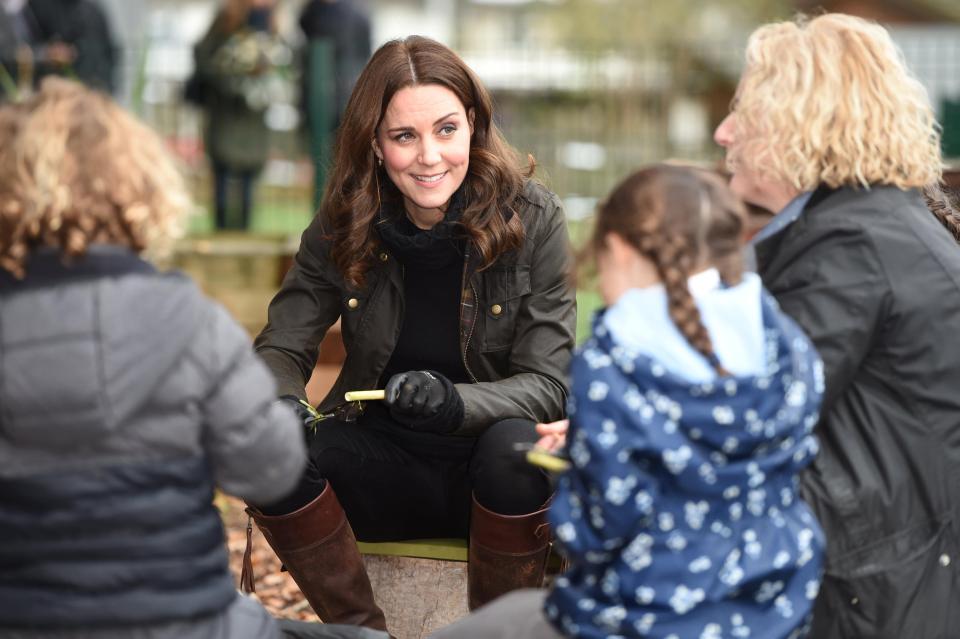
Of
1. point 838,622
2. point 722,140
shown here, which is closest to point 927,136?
point 722,140

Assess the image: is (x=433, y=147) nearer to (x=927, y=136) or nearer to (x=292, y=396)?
(x=292, y=396)

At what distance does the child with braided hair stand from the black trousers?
92 centimetres

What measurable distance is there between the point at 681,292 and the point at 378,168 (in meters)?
1.50

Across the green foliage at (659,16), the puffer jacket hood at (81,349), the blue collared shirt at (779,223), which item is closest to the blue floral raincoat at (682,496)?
the blue collared shirt at (779,223)

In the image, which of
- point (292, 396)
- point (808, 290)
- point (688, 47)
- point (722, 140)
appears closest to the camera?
point (808, 290)

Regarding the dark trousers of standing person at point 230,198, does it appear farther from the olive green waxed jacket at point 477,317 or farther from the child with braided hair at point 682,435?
the child with braided hair at point 682,435

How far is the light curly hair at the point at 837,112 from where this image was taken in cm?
279

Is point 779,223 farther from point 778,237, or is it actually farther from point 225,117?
point 225,117

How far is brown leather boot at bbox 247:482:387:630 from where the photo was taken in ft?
10.7

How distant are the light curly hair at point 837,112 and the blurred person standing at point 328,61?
6231 millimetres

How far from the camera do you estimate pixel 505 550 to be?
3.25 m

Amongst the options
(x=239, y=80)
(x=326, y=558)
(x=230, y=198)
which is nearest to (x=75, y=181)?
(x=326, y=558)

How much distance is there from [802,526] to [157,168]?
1.28 m

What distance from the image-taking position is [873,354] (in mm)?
2789
